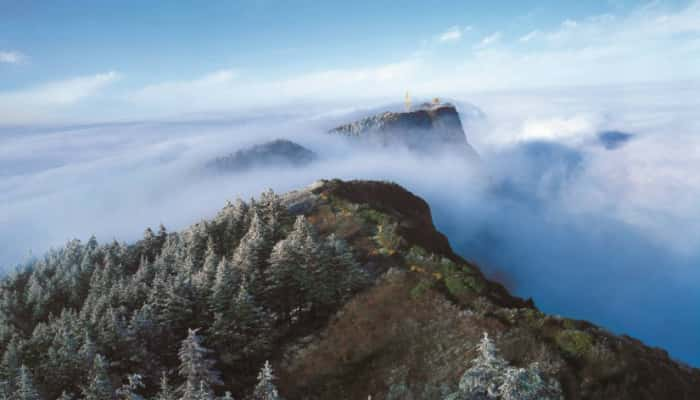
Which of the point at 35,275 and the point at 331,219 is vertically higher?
the point at 331,219

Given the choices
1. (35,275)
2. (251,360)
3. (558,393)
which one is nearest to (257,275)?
(251,360)

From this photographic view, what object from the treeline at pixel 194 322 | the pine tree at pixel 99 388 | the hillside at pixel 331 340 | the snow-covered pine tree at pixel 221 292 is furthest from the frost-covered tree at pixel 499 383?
the pine tree at pixel 99 388

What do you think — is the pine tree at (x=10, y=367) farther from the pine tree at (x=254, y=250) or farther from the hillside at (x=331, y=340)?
the pine tree at (x=254, y=250)

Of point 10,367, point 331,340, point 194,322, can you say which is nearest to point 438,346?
point 331,340

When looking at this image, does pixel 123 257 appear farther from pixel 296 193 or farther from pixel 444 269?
pixel 444 269

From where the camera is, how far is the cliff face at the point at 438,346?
65.8 ft

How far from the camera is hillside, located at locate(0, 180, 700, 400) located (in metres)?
19.9

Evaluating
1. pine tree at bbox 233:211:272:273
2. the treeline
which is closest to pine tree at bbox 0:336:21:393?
the treeline

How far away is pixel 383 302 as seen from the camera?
29.6m

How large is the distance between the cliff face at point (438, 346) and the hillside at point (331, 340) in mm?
88

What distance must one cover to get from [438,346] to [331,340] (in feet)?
26.3

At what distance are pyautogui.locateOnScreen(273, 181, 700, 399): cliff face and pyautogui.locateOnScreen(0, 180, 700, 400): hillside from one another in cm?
9

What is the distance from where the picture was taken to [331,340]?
91.9ft

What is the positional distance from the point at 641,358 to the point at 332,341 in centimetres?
1837
